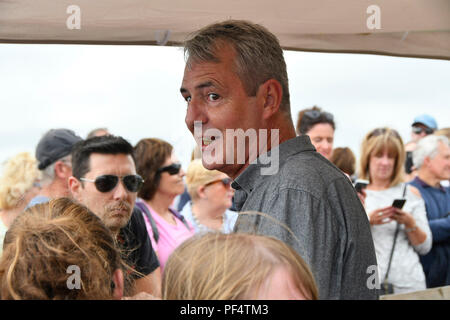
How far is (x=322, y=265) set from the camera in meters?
1.44

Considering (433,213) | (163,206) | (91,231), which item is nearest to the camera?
(91,231)

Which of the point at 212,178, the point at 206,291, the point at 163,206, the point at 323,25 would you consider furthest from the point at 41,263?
the point at 212,178

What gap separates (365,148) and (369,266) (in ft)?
8.43

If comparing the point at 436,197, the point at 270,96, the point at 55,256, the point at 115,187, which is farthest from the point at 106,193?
the point at 436,197

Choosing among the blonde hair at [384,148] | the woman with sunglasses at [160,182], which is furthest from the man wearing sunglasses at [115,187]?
the blonde hair at [384,148]

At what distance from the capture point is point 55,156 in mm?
3176

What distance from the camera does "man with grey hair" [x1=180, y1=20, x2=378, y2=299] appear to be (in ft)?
4.85

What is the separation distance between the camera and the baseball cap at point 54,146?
10.4 feet

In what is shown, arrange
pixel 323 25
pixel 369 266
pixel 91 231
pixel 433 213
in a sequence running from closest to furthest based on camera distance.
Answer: pixel 91 231 < pixel 369 266 < pixel 323 25 < pixel 433 213

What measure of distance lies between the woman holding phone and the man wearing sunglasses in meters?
1.42

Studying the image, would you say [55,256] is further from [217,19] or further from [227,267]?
[217,19]

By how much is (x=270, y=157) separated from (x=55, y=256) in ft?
2.44

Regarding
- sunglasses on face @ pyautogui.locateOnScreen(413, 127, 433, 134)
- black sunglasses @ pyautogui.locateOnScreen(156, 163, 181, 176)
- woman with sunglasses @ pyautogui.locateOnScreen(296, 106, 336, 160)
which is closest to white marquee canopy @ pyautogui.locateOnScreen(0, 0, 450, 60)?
black sunglasses @ pyautogui.locateOnScreen(156, 163, 181, 176)
